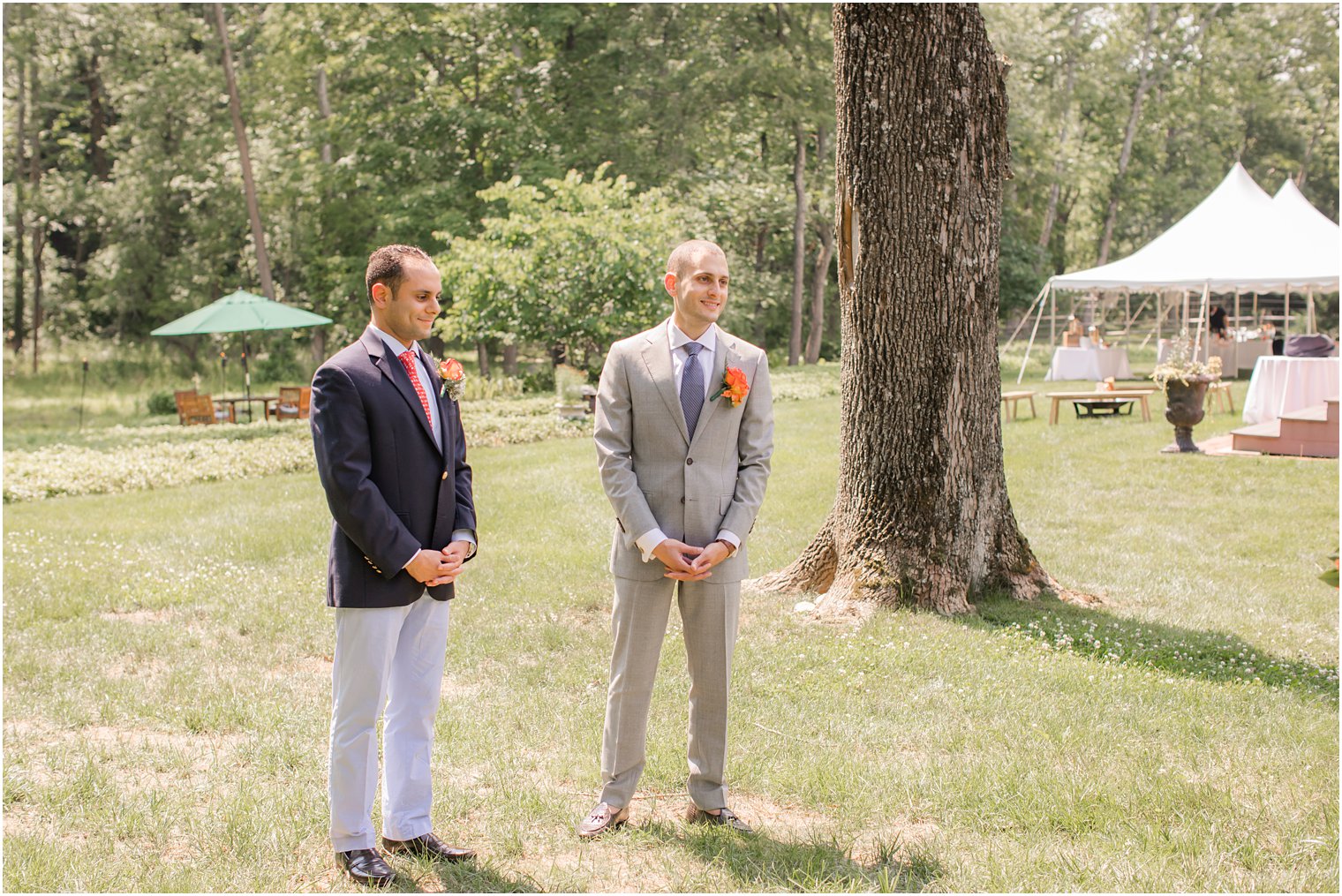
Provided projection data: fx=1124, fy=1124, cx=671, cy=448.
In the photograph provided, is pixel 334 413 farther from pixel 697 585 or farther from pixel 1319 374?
pixel 1319 374

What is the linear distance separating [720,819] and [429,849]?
1068 mm

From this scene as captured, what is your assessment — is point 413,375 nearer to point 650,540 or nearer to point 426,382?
point 426,382

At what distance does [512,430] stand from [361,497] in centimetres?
1378

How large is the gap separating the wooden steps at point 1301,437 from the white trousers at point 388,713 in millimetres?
13132

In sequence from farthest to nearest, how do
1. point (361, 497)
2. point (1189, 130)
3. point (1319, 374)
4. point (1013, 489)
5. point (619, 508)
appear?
1. point (1189, 130)
2. point (1319, 374)
3. point (1013, 489)
4. point (619, 508)
5. point (361, 497)

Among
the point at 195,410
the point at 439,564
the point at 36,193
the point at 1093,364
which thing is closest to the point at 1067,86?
the point at 1093,364

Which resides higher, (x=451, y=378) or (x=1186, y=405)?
(x=451, y=378)

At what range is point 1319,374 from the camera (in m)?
16.9

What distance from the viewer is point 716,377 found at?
13.4ft

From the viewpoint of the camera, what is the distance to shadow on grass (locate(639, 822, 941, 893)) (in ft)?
12.4

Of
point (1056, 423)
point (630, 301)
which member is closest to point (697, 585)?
point (1056, 423)

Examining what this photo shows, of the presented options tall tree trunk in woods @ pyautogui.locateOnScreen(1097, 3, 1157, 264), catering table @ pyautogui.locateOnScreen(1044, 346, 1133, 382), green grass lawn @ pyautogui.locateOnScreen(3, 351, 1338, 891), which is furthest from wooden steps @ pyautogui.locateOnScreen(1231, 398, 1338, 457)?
tall tree trunk in woods @ pyautogui.locateOnScreen(1097, 3, 1157, 264)

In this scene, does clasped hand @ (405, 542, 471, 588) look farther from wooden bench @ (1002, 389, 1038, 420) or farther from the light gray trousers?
wooden bench @ (1002, 389, 1038, 420)

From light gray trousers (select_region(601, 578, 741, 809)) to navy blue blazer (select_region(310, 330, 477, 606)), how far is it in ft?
2.29
